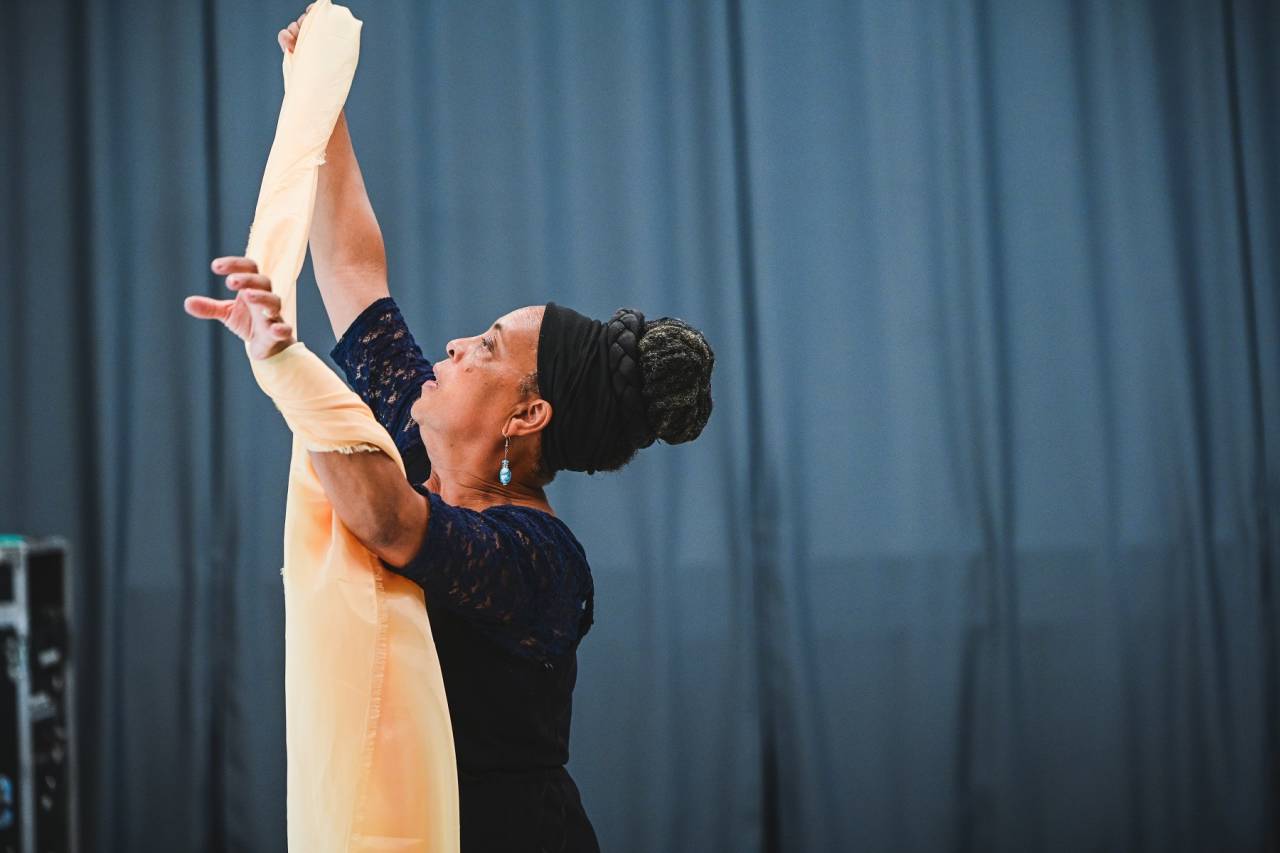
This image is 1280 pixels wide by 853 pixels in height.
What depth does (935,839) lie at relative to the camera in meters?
2.91

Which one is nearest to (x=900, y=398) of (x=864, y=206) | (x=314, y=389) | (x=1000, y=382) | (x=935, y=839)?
(x=1000, y=382)

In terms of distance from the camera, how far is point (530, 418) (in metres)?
1.41

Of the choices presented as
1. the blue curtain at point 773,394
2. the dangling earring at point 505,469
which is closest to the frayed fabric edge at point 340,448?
the dangling earring at point 505,469

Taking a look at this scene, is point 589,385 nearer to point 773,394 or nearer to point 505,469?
point 505,469

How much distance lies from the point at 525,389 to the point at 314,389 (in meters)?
0.41

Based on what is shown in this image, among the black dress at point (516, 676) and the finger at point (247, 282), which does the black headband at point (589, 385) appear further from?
the finger at point (247, 282)

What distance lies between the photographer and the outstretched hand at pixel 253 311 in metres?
0.98

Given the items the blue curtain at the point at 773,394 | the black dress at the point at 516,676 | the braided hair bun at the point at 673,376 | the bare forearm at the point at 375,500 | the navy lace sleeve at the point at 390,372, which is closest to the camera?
the bare forearm at the point at 375,500

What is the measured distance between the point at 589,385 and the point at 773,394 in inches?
63.0

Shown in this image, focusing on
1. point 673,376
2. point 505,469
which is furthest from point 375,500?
point 673,376

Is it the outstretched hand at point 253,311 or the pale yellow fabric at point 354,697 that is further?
the pale yellow fabric at point 354,697

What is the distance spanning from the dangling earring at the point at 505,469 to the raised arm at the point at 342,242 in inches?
12.4

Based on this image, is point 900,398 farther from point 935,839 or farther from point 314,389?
point 314,389

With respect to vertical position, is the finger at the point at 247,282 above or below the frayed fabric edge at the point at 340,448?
above
